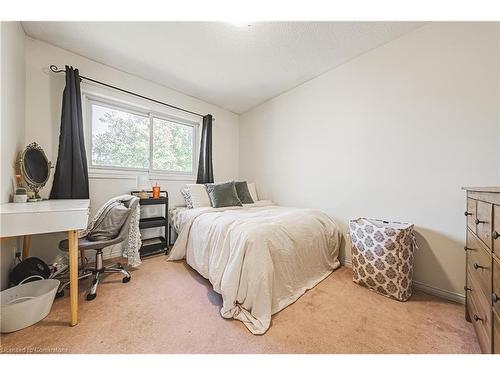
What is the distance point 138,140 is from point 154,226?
1.26m

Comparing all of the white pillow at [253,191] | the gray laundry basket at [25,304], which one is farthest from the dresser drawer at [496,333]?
the white pillow at [253,191]

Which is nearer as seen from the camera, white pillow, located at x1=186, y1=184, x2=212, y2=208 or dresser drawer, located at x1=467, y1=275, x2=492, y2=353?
dresser drawer, located at x1=467, y1=275, x2=492, y2=353

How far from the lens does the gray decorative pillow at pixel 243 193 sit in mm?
2886

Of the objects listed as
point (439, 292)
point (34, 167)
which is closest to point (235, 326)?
point (439, 292)

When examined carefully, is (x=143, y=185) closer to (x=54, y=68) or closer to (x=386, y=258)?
(x=54, y=68)

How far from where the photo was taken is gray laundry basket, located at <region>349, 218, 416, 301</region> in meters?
1.53

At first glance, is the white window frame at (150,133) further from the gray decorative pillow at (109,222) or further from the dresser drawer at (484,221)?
the dresser drawer at (484,221)

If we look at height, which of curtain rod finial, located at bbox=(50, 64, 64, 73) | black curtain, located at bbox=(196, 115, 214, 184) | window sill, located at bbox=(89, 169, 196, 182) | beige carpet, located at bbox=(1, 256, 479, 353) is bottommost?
beige carpet, located at bbox=(1, 256, 479, 353)

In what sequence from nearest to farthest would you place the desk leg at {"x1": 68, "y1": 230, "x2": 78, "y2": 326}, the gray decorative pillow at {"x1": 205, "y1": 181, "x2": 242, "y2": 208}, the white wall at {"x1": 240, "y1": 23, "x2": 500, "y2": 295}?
the desk leg at {"x1": 68, "y1": 230, "x2": 78, "y2": 326}
the white wall at {"x1": 240, "y1": 23, "x2": 500, "y2": 295}
the gray decorative pillow at {"x1": 205, "y1": 181, "x2": 242, "y2": 208}

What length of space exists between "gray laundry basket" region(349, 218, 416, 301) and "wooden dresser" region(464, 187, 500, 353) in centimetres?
39

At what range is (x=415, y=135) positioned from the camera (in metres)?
1.73

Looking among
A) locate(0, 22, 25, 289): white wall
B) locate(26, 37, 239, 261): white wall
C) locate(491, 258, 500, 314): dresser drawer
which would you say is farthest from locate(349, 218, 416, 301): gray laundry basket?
locate(0, 22, 25, 289): white wall

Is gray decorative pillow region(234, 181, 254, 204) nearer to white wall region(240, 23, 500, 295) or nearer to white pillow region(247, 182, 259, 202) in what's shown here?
white pillow region(247, 182, 259, 202)
